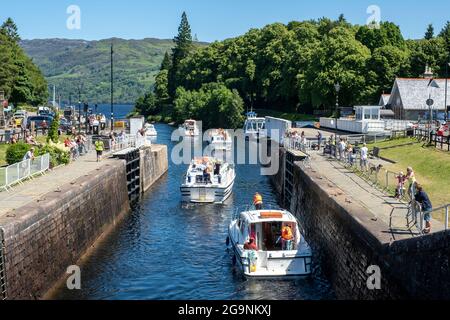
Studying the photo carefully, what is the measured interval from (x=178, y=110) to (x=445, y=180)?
4732 inches

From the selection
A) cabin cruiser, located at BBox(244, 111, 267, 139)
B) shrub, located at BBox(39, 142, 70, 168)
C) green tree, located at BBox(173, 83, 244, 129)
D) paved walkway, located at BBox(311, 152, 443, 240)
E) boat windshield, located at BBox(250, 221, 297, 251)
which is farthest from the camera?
green tree, located at BBox(173, 83, 244, 129)

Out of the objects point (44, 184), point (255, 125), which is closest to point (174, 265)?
point (44, 184)

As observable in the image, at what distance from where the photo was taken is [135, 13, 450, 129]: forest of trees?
318ft

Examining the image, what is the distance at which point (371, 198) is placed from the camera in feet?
106

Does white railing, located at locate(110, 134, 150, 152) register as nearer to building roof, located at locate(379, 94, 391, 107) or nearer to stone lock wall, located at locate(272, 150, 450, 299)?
stone lock wall, located at locate(272, 150, 450, 299)

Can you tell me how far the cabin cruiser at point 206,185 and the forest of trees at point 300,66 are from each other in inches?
2034

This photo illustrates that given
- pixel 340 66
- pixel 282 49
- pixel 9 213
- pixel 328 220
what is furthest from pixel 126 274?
pixel 282 49

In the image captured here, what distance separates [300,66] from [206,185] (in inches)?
3093

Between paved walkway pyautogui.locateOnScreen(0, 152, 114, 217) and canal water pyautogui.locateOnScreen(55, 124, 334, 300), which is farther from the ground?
paved walkway pyautogui.locateOnScreen(0, 152, 114, 217)

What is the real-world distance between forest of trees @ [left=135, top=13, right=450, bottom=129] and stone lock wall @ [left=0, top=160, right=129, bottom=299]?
6467 centimetres

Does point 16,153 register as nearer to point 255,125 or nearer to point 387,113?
point 387,113

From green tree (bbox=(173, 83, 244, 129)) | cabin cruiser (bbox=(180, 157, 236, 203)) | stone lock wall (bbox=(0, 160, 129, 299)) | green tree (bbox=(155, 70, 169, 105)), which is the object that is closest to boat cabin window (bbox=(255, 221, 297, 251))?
stone lock wall (bbox=(0, 160, 129, 299))

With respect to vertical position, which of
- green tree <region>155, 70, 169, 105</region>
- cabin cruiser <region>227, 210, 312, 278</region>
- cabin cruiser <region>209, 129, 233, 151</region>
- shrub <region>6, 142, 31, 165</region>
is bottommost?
cabin cruiser <region>227, 210, 312, 278</region>

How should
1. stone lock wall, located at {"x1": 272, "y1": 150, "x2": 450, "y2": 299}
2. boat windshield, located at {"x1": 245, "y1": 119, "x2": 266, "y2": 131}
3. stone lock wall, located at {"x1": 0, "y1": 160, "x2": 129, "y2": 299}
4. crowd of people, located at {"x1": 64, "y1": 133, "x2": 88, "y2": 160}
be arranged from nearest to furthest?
stone lock wall, located at {"x1": 272, "y1": 150, "x2": 450, "y2": 299}, stone lock wall, located at {"x1": 0, "y1": 160, "x2": 129, "y2": 299}, crowd of people, located at {"x1": 64, "y1": 133, "x2": 88, "y2": 160}, boat windshield, located at {"x1": 245, "y1": 119, "x2": 266, "y2": 131}
